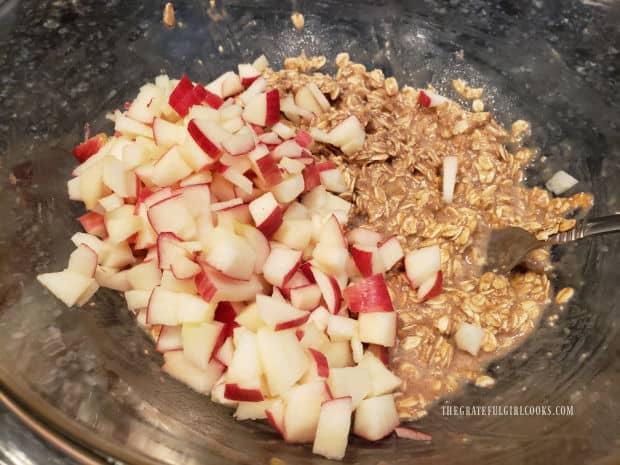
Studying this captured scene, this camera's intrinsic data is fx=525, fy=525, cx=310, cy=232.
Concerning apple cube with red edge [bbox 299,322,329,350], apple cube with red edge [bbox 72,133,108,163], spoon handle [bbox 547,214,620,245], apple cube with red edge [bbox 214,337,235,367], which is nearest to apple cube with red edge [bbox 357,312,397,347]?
apple cube with red edge [bbox 299,322,329,350]

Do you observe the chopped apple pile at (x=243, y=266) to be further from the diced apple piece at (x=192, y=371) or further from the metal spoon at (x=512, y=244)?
the metal spoon at (x=512, y=244)

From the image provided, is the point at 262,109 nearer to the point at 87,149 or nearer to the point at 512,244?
the point at 87,149

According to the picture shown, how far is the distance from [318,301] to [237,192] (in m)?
0.35

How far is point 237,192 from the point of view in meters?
1.36

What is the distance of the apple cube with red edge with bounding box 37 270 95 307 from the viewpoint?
1240mm

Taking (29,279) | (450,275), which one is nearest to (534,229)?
(450,275)

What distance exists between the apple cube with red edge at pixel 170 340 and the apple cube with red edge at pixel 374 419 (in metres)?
0.44

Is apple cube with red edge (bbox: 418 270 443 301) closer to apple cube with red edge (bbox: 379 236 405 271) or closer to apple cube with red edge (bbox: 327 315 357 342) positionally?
apple cube with red edge (bbox: 379 236 405 271)

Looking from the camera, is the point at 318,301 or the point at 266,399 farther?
the point at 318,301

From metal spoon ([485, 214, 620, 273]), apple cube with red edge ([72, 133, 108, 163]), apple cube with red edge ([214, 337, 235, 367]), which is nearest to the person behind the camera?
apple cube with red edge ([214, 337, 235, 367])

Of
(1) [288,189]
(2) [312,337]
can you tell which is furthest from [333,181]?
(2) [312,337]

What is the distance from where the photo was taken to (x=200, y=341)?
1.17 meters

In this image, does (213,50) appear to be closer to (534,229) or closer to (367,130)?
(367,130)

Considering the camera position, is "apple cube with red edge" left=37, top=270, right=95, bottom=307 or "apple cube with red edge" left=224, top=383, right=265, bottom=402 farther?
"apple cube with red edge" left=37, top=270, right=95, bottom=307
